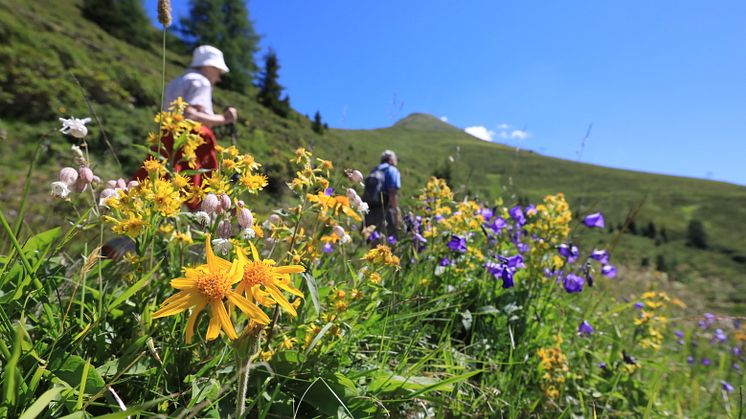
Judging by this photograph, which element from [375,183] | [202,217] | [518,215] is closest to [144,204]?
[202,217]

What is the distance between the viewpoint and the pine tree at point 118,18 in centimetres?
2266

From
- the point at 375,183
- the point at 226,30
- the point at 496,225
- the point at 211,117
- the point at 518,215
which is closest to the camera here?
the point at 496,225

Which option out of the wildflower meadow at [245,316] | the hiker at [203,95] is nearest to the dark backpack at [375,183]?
the hiker at [203,95]

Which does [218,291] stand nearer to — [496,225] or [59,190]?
[59,190]

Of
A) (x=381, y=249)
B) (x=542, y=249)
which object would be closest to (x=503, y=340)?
(x=542, y=249)

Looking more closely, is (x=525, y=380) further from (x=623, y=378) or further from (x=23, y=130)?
(x=23, y=130)

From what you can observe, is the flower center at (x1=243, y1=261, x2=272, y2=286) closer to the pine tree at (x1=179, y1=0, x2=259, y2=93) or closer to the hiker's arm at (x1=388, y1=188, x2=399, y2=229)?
the hiker's arm at (x1=388, y1=188, x2=399, y2=229)

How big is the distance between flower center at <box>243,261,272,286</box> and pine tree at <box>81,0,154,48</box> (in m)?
27.5

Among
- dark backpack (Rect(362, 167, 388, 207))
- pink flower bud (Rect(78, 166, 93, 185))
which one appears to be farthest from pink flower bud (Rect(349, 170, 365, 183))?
dark backpack (Rect(362, 167, 388, 207))

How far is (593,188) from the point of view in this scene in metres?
67.0

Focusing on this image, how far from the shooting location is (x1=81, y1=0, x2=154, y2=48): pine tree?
22.7m

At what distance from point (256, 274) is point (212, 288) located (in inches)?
3.7

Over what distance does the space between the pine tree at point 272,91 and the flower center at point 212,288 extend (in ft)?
80.7

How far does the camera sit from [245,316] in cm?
115
